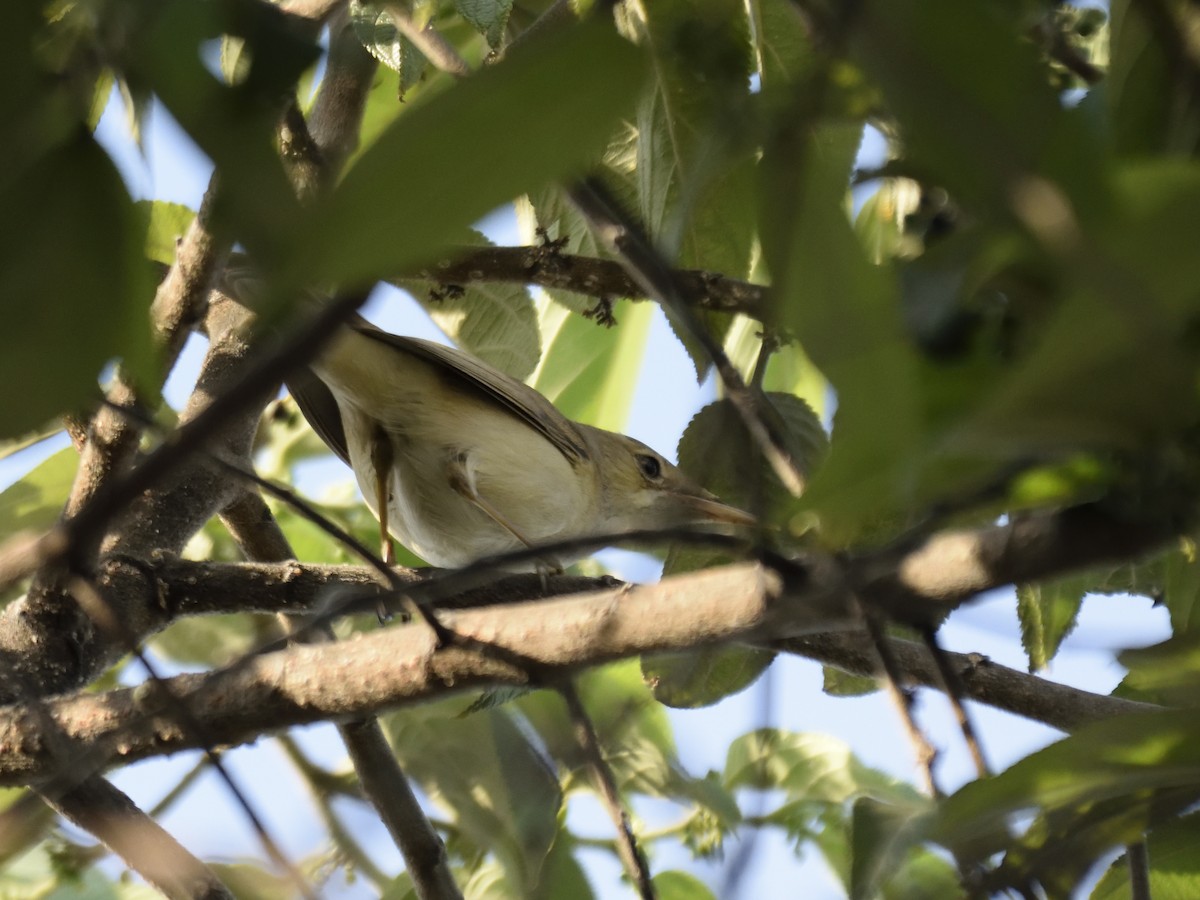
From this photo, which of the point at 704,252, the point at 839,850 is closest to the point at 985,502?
the point at 704,252

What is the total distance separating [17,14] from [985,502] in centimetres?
73

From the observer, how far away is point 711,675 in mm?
2498

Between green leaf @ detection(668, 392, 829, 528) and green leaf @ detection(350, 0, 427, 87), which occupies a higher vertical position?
green leaf @ detection(350, 0, 427, 87)

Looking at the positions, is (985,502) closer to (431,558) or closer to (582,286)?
(582,286)

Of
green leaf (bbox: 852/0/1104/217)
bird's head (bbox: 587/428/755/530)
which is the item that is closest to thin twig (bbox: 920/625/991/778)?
green leaf (bbox: 852/0/1104/217)

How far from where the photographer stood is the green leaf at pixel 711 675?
2.37 meters

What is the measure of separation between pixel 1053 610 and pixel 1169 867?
1041 mm

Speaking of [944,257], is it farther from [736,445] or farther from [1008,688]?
[1008,688]

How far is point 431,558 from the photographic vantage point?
420cm

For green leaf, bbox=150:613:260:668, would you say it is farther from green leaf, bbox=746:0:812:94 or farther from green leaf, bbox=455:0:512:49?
green leaf, bbox=746:0:812:94

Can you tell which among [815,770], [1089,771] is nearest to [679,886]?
[815,770]

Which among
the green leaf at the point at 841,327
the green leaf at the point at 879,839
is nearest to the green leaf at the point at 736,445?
the green leaf at the point at 879,839

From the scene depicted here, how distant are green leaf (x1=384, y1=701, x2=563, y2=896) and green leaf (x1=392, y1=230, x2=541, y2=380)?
1.09 m

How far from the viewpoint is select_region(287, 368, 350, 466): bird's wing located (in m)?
4.17
